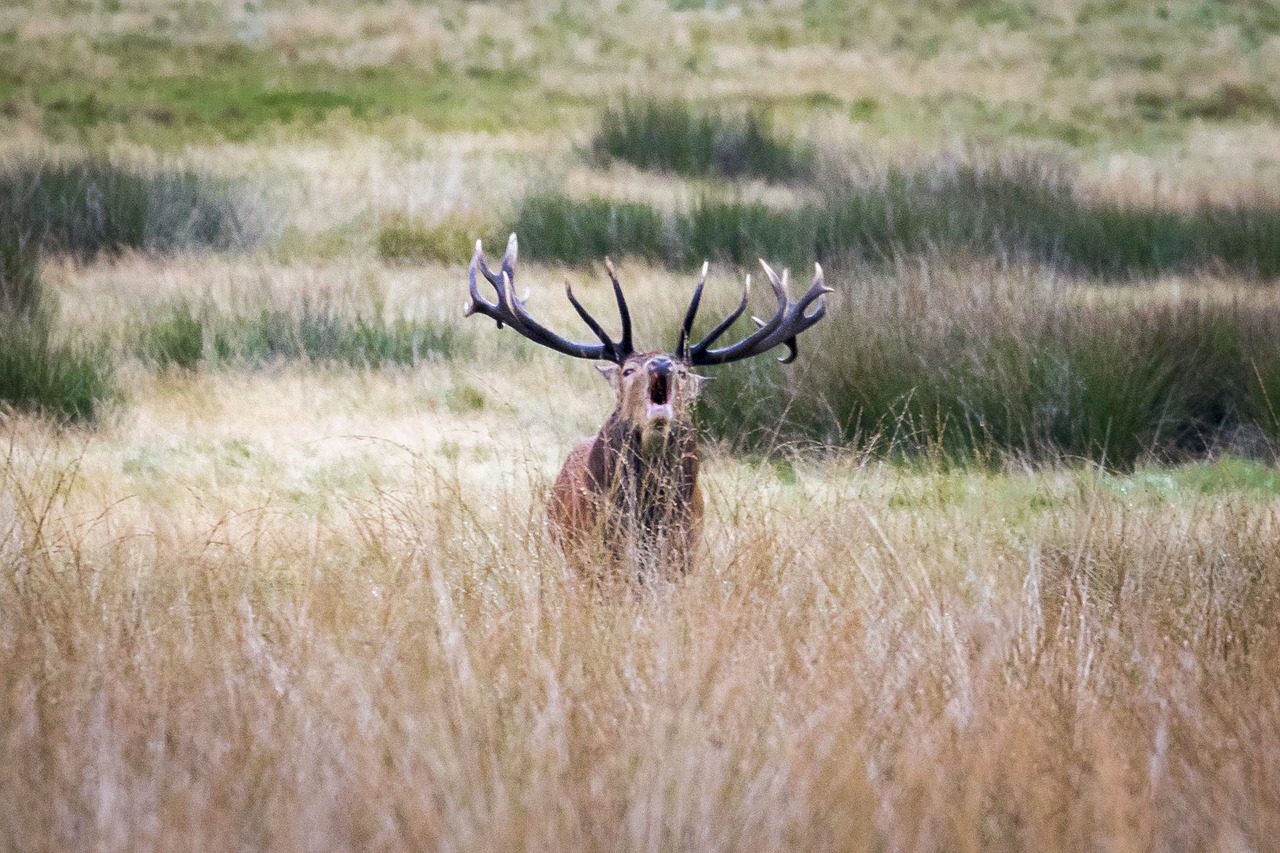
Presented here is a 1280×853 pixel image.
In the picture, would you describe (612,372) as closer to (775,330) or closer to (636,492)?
(636,492)

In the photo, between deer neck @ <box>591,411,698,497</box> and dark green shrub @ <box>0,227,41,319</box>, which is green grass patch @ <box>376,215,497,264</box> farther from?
deer neck @ <box>591,411,698,497</box>

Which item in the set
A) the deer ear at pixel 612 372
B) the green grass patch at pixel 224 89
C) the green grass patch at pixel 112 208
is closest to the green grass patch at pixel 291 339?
the green grass patch at pixel 112 208

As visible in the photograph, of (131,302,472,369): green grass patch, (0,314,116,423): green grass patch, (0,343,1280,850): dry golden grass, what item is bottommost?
(131,302,472,369): green grass patch

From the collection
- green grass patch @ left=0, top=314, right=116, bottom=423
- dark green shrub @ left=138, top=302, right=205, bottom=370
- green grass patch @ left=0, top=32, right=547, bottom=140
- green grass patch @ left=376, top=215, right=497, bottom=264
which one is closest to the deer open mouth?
green grass patch @ left=0, top=314, right=116, bottom=423

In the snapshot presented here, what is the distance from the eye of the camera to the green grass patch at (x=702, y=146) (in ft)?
64.8

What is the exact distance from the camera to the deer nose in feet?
15.4

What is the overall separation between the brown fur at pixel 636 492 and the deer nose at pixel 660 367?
31 mm

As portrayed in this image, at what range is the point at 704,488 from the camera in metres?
6.61

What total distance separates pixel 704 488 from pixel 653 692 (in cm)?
319

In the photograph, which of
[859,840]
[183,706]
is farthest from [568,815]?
[183,706]

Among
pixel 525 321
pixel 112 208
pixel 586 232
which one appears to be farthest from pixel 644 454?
pixel 112 208

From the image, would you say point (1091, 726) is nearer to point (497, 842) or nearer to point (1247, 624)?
point (1247, 624)

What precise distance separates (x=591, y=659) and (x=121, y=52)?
27.3m

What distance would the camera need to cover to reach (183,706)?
3391mm
